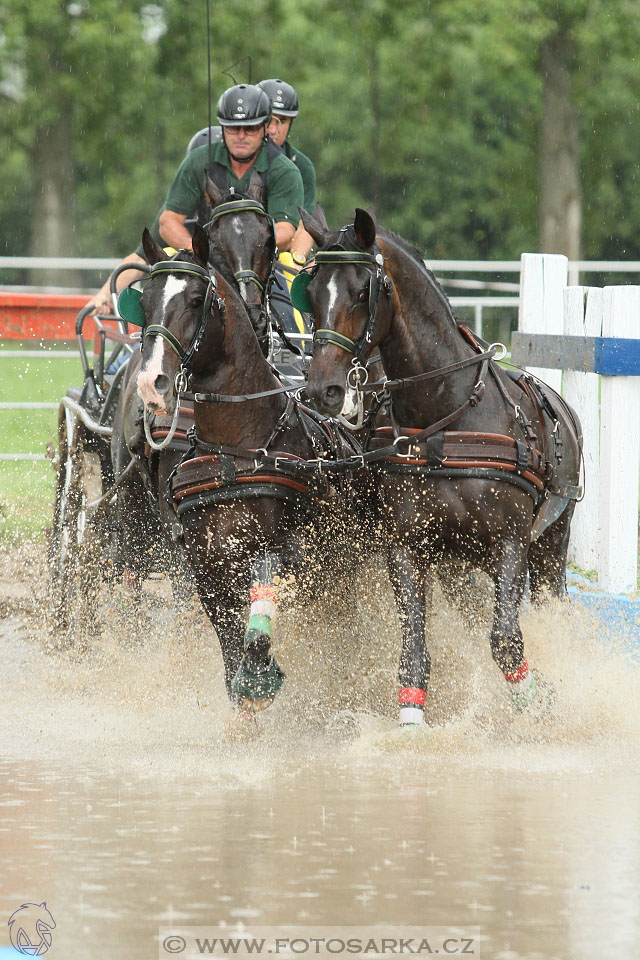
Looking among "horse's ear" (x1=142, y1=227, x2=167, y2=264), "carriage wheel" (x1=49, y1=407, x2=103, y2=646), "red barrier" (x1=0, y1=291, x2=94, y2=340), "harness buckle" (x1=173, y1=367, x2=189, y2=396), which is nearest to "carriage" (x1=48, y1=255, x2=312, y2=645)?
"carriage wheel" (x1=49, y1=407, x2=103, y2=646)

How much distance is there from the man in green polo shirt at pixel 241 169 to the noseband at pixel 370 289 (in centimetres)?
164

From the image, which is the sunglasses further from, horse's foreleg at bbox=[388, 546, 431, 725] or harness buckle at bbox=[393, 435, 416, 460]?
horse's foreleg at bbox=[388, 546, 431, 725]

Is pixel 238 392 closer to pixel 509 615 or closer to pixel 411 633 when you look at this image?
pixel 411 633

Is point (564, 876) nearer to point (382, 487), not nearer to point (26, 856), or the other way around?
point (26, 856)

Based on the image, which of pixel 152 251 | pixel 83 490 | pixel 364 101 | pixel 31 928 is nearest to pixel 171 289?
pixel 152 251

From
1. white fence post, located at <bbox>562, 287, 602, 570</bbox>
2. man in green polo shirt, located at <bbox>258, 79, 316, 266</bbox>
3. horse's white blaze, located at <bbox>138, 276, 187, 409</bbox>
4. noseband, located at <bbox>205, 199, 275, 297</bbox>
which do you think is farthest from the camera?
man in green polo shirt, located at <bbox>258, 79, 316, 266</bbox>

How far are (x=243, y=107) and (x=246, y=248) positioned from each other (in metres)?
1.30

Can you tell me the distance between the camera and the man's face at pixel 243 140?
23.7ft

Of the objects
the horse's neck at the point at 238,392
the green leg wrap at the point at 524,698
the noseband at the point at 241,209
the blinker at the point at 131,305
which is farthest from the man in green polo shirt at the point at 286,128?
the green leg wrap at the point at 524,698

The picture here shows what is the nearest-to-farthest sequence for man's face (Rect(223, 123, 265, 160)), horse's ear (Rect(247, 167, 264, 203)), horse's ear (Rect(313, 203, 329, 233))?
horse's ear (Rect(313, 203, 329, 233))
horse's ear (Rect(247, 167, 264, 203))
man's face (Rect(223, 123, 265, 160))

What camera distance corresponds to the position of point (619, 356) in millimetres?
6988

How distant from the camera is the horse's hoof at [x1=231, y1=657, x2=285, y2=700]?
5766mm

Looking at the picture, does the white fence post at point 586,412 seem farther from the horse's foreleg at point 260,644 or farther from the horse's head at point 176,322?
the horse's head at point 176,322

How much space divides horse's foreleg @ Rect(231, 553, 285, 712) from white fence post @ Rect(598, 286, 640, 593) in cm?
198
